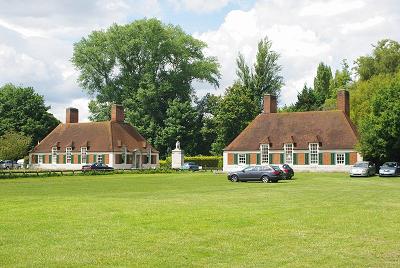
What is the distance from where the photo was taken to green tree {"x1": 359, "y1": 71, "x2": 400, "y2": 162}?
52.8m

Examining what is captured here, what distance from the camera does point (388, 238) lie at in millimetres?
13109

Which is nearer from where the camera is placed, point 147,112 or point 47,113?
point 147,112

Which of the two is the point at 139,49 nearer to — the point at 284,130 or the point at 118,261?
the point at 284,130

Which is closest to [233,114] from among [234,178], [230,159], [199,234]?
[230,159]

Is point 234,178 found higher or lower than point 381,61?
lower

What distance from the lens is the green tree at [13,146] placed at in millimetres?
72688

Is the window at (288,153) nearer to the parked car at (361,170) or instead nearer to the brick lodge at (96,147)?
the parked car at (361,170)

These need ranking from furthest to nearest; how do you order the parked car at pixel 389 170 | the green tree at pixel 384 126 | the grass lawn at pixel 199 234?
the green tree at pixel 384 126 → the parked car at pixel 389 170 → the grass lawn at pixel 199 234

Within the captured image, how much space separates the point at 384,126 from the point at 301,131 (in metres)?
14.2

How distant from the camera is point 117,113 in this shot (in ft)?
256

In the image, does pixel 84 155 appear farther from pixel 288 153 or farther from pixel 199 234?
pixel 199 234

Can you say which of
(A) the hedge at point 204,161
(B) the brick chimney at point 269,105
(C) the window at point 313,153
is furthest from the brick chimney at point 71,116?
(C) the window at point 313,153

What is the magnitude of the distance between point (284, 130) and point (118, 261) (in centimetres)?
5818

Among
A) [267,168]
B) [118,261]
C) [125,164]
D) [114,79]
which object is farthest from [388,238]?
[114,79]
